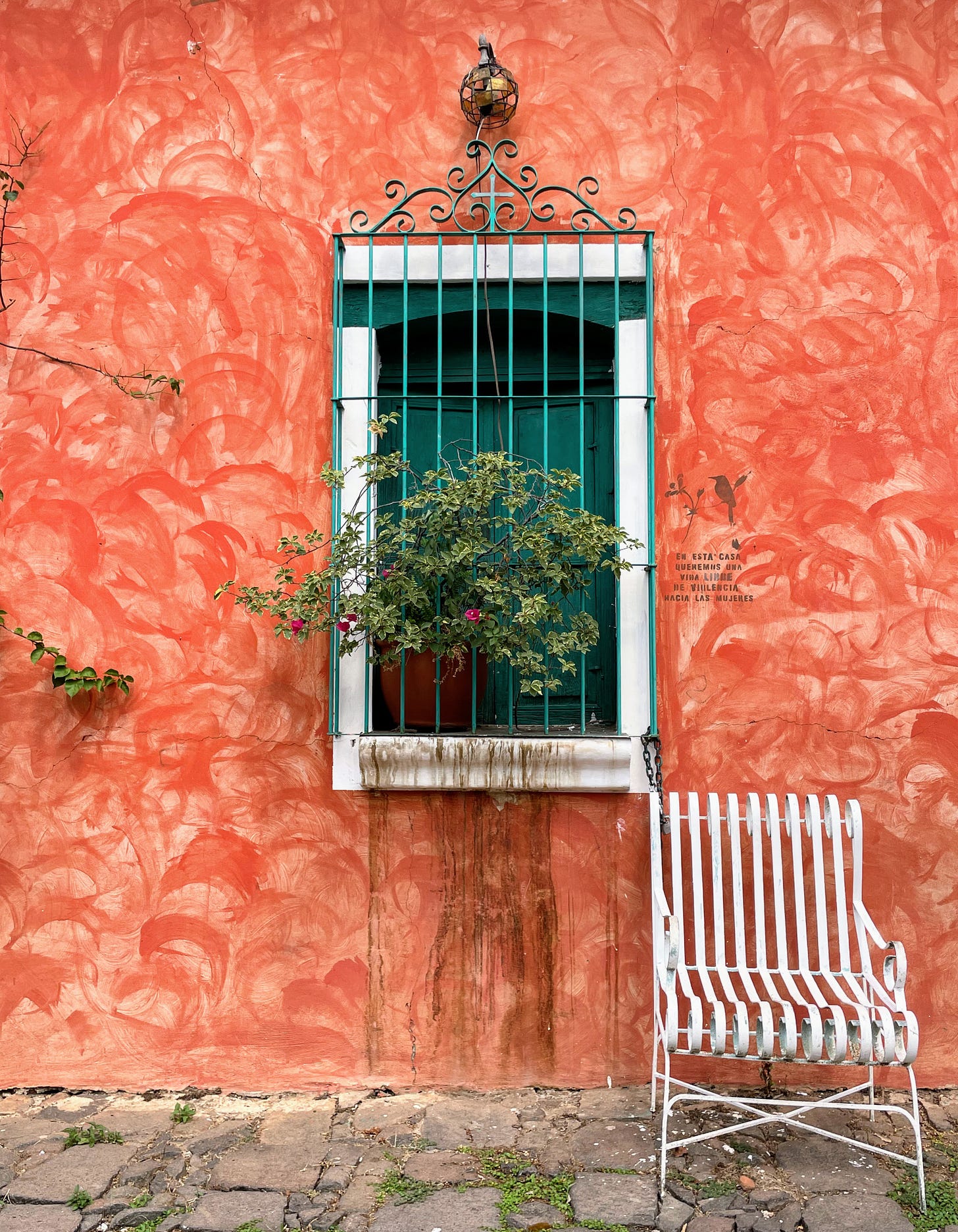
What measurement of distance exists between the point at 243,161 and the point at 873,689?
2.87 m

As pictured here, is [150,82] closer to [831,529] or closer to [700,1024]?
[831,529]

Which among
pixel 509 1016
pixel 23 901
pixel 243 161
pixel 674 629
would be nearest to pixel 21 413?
pixel 243 161

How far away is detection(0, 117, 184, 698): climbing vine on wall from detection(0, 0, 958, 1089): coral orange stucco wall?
38 mm

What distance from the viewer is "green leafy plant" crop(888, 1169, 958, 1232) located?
8.59 ft

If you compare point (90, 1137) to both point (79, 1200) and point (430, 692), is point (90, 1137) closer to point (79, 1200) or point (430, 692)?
point (79, 1200)

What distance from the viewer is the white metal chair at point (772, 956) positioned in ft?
9.09

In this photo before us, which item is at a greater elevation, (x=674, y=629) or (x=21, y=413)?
(x=21, y=413)

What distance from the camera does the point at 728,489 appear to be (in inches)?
138

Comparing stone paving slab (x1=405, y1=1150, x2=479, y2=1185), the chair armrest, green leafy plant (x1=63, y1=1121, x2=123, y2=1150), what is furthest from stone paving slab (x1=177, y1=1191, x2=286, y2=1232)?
the chair armrest

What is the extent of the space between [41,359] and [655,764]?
8.43ft

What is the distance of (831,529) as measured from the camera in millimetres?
3484

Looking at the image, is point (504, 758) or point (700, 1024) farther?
point (504, 758)

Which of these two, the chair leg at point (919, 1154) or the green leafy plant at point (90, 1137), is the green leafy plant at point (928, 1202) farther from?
the green leafy plant at point (90, 1137)

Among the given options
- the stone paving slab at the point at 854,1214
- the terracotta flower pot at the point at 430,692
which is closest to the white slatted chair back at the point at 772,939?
the stone paving slab at the point at 854,1214
